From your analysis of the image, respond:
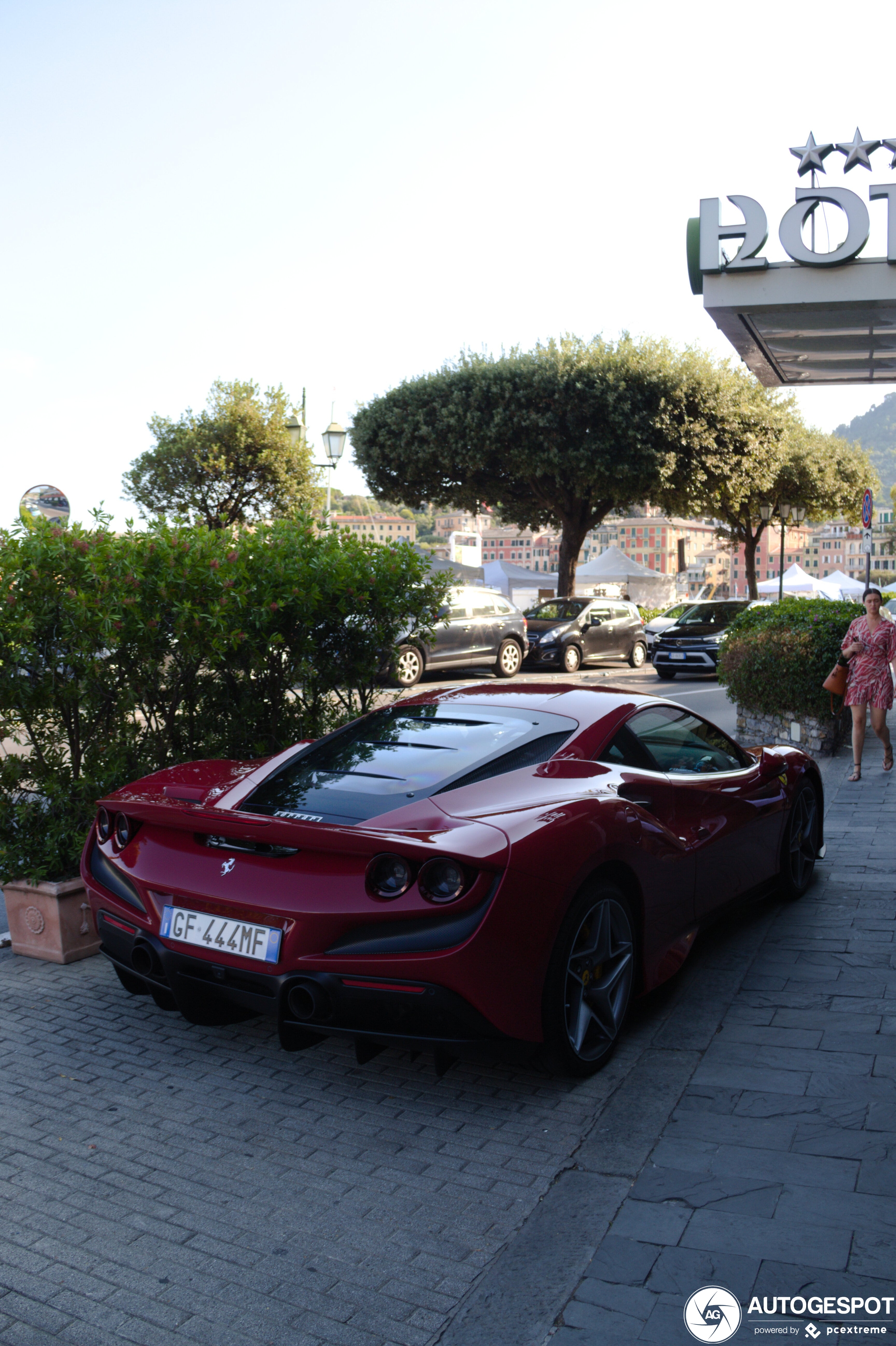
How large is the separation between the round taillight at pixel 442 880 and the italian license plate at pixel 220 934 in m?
0.49

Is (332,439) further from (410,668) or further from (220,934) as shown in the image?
(220,934)

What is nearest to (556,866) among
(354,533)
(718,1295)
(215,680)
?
(718,1295)

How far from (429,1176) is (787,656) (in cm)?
884

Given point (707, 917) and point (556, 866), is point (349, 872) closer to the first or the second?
point (556, 866)

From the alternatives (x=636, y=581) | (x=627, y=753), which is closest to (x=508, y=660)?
(x=627, y=753)

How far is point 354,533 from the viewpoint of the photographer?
24.1 ft

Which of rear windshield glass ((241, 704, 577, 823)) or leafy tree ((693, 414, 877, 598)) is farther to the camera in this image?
leafy tree ((693, 414, 877, 598))

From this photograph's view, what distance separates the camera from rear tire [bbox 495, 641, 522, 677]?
21.5m

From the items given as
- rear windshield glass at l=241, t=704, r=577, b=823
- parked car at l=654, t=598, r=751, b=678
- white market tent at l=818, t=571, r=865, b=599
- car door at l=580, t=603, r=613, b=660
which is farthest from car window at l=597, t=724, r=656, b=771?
white market tent at l=818, t=571, r=865, b=599

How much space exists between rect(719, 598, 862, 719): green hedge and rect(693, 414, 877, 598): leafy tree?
1664cm

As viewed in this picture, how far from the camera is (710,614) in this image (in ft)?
72.8

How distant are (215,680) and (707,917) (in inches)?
123

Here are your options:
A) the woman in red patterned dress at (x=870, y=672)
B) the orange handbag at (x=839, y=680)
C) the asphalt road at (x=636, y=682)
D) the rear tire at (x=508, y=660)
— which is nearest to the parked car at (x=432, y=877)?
the woman in red patterned dress at (x=870, y=672)

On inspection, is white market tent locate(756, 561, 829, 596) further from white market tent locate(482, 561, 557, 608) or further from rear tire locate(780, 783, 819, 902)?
rear tire locate(780, 783, 819, 902)
